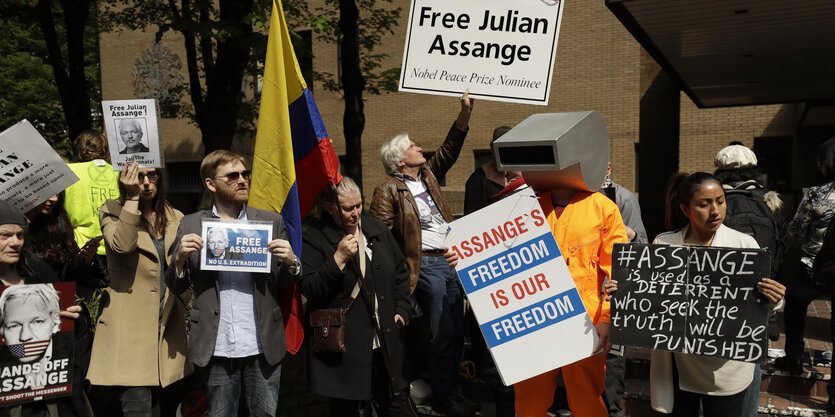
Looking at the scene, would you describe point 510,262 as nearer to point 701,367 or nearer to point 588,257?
point 588,257

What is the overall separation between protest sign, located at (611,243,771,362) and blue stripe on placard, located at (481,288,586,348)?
235 mm

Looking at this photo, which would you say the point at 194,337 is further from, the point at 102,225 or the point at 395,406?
the point at 395,406

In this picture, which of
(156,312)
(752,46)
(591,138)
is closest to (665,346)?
(591,138)

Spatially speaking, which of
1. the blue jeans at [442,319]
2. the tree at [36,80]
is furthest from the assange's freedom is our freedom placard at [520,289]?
the tree at [36,80]

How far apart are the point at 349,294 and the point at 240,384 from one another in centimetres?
78

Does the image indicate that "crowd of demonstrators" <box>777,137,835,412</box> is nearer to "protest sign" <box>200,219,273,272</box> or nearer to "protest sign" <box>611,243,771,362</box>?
"protest sign" <box>611,243,771,362</box>

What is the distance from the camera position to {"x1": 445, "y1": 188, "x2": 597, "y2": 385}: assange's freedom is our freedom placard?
11.0ft

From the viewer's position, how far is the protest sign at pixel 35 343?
10.7 feet

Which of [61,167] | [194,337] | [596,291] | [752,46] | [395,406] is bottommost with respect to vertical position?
[395,406]

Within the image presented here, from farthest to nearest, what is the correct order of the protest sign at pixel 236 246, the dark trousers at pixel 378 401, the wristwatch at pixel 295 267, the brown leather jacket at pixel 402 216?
the brown leather jacket at pixel 402 216, the dark trousers at pixel 378 401, the wristwatch at pixel 295 267, the protest sign at pixel 236 246

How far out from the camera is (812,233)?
5.44 m

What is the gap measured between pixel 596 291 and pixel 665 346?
49 centimetres

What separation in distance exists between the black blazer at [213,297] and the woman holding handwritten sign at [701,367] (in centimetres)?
175

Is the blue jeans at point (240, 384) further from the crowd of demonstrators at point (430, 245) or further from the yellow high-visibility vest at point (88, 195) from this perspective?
the yellow high-visibility vest at point (88, 195)
